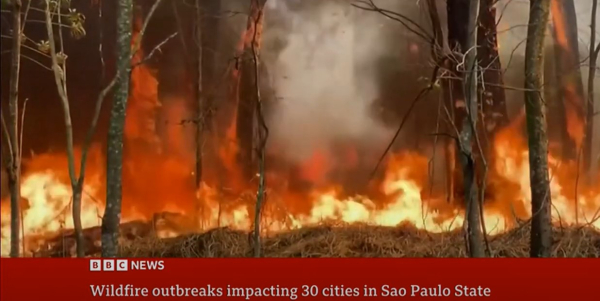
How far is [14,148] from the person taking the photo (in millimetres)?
3572

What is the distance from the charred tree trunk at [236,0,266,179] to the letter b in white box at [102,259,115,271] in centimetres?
87

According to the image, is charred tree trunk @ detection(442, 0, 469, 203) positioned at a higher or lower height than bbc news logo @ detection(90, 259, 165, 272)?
higher

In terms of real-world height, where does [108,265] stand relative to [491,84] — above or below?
below

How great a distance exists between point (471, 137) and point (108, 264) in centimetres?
214

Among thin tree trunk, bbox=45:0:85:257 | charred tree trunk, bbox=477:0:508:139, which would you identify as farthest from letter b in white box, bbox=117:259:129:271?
charred tree trunk, bbox=477:0:508:139

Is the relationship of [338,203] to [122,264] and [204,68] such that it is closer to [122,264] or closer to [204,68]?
[204,68]

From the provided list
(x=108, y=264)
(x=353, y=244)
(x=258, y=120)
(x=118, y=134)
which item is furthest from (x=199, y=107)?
(x=353, y=244)

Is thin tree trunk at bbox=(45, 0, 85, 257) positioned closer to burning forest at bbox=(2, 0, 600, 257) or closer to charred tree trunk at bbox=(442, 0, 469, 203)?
burning forest at bbox=(2, 0, 600, 257)

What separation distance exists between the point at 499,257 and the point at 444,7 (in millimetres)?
1439

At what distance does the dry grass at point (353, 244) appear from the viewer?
3.49 meters

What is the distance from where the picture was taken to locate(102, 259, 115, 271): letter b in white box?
3.42m

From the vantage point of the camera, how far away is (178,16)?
361cm

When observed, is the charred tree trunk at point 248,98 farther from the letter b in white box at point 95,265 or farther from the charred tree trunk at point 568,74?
the charred tree trunk at point 568,74

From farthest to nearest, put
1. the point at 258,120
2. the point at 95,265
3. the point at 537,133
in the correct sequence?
1. the point at 258,120
2. the point at 537,133
3. the point at 95,265
